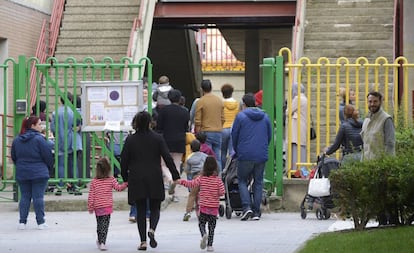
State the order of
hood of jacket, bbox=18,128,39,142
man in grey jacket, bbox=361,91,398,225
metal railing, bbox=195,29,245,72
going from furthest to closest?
metal railing, bbox=195,29,245,72 → hood of jacket, bbox=18,128,39,142 → man in grey jacket, bbox=361,91,398,225

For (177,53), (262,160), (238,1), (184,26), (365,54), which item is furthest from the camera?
(177,53)

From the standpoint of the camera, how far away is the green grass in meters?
12.2

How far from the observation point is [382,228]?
45.0ft

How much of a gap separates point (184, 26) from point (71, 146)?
45.8 feet

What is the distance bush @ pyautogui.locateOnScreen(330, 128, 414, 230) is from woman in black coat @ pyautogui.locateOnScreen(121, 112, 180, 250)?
195 cm

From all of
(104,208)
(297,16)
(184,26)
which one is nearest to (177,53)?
(184,26)

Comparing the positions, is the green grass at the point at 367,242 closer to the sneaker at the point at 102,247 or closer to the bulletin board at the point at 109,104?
the sneaker at the point at 102,247

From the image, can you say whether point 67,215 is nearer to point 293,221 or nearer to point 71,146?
point 71,146

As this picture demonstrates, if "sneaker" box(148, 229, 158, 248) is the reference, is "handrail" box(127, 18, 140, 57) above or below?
above

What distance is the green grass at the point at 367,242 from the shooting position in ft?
40.0

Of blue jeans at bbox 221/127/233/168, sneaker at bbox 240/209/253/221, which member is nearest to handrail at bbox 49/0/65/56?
blue jeans at bbox 221/127/233/168

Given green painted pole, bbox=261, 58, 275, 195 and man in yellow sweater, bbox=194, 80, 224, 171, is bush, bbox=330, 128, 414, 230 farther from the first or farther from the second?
man in yellow sweater, bbox=194, 80, 224, 171

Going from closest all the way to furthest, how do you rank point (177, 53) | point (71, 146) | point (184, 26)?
point (71, 146), point (184, 26), point (177, 53)

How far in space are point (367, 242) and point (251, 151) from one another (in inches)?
209
